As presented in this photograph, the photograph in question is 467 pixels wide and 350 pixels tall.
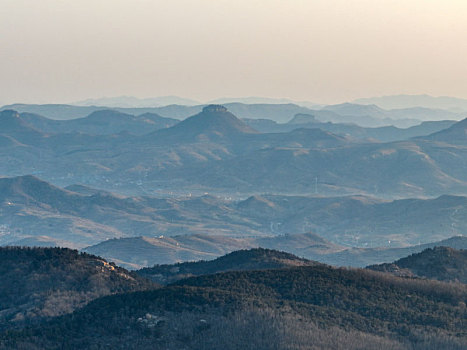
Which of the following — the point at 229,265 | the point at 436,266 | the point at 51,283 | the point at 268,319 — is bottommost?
the point at 229,265

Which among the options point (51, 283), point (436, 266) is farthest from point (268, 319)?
point (436, 266)

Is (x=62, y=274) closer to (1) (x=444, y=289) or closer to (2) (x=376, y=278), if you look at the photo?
(2) (x=376, y=278)

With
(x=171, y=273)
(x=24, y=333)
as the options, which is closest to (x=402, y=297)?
(x=24, y=333)

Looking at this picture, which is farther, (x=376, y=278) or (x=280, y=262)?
(x=280, y=262)

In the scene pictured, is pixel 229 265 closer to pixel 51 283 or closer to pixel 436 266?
pixel 436 266

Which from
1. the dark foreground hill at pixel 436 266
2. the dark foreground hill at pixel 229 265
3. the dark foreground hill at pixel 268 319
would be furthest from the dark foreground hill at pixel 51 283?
the dark foreground hill at pixel 436 266

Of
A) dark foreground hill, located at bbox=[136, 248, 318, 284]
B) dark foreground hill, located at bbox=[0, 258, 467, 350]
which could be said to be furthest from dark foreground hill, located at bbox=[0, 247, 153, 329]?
dark foreground hill, located at bbox=[136, 248, 318, 284]

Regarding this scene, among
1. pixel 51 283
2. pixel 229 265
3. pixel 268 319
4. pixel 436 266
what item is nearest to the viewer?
pixel 268 319
